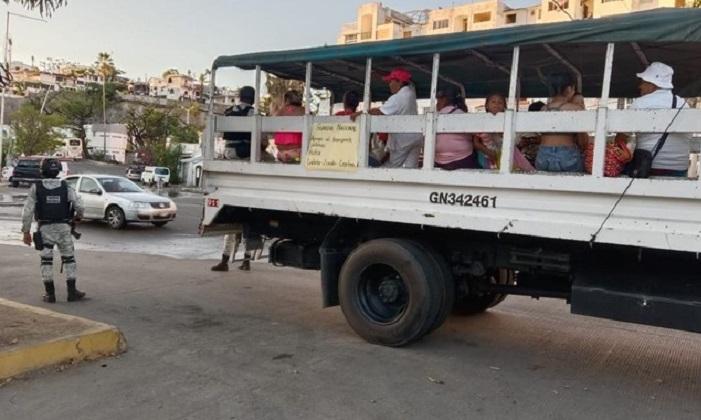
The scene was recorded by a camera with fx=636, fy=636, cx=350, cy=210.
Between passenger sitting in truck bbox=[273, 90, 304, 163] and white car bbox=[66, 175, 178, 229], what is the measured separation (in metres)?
10.9

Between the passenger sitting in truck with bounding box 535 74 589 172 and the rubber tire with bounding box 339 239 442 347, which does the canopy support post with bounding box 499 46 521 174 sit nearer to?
the passenger sitting in truck with bounding box 535 74 589 172

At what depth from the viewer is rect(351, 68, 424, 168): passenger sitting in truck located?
5.63m

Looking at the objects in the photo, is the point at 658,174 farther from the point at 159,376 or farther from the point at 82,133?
the point at 82,133

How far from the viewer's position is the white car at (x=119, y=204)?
16328 mm

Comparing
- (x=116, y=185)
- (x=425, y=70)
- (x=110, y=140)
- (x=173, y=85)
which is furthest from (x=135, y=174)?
(x=173, y=85)

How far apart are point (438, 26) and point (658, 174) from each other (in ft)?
218

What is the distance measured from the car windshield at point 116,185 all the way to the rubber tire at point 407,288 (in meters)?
13.0

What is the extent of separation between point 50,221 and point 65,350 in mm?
2867

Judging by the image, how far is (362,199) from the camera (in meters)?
5.54

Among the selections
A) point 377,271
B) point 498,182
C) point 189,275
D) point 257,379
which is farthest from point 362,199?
point 189,275

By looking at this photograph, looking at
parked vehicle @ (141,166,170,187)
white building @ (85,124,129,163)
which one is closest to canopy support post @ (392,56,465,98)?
→ parked vehicle @ (141,166,170,187)

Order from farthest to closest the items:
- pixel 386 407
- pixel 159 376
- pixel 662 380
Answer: pixel 662 380, pixel 159 376, pixel 386 407

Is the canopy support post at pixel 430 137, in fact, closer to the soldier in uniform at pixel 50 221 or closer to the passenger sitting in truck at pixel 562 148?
the passenger sitting in truck at pixel 562 148

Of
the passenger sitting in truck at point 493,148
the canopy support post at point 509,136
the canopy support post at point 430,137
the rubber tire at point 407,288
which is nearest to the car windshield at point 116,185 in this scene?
the rubber tire at point 407,288
